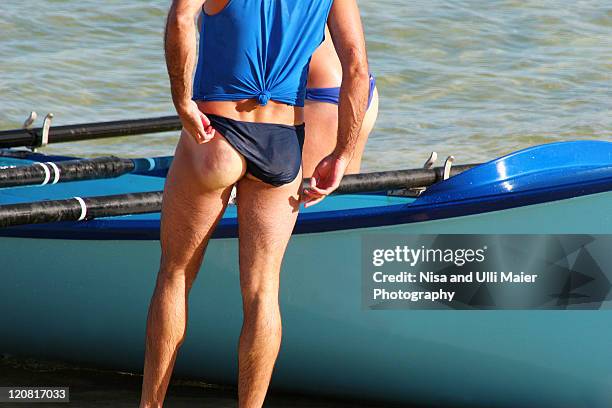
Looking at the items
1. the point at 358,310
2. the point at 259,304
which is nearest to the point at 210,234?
the point at 259,304

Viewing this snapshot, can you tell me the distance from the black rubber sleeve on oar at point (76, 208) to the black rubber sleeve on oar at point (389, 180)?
62 cm

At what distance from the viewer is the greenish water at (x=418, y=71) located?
8461 mm

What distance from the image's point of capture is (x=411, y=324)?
3.81m

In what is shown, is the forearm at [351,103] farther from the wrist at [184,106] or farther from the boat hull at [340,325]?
the boat hull at [340,325]

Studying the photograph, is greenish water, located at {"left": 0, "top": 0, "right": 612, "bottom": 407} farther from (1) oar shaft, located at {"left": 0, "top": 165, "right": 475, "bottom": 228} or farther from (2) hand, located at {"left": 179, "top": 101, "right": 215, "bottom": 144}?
(2) hand, located at {"left": 179, "top": 101, "right": 215, "bottom": 144}

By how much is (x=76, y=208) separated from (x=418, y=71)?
6.54 m

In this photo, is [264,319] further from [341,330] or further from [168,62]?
[341,330]

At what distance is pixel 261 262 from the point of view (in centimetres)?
293

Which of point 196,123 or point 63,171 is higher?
point 196,123

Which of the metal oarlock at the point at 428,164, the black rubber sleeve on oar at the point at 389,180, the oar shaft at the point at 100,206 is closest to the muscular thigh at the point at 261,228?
the oar shaft at the point at 100,206

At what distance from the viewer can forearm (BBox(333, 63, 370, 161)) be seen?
2.90 m

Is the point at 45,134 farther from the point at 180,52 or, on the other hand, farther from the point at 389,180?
the point at 180,52

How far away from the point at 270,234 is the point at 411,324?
1.03 meters

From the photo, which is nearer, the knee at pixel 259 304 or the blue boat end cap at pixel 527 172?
the knee at pixel 259 304
